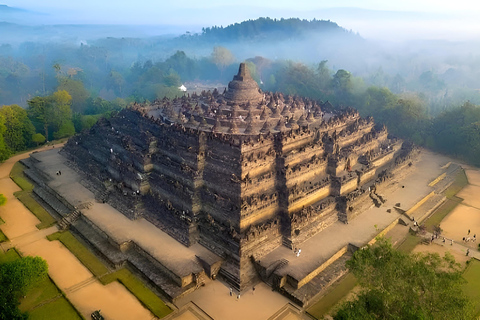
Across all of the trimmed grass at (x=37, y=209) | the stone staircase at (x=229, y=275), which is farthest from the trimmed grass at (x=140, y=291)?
the trimmed grass at (x=37, y=209)

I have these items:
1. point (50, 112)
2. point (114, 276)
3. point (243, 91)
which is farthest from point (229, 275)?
point (50, 112)

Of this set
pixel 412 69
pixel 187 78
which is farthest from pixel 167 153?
pixel 412 69

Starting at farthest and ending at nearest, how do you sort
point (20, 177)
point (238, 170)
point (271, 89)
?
point (271, 89) < point (20, 177) < point (238, 170)

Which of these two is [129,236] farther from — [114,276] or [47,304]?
[47,304]

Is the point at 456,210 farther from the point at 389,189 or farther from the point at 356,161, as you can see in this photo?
the point at 356,161

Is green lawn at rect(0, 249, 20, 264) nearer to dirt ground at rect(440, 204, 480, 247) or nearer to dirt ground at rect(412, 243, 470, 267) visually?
dirt ground at rect(412, 243, 470, 267)

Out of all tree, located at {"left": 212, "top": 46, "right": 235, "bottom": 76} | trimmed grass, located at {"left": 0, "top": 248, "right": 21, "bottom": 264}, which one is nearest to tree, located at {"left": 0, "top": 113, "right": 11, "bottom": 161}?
trimmed grass, located at {"left": 0, "top": 248, "right": 21, "bottom": 264}
